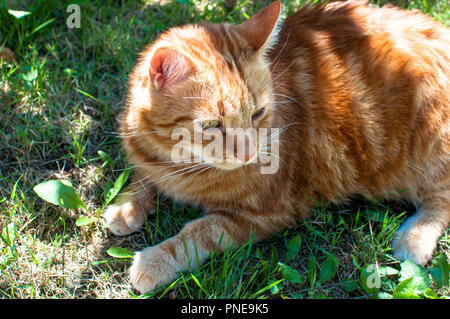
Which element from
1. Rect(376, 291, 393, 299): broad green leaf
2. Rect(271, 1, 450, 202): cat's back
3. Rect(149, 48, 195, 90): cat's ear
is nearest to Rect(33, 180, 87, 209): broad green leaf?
Rect(149, 48, 195, 90): cat's ear

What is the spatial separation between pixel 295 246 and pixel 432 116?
1.06 meters

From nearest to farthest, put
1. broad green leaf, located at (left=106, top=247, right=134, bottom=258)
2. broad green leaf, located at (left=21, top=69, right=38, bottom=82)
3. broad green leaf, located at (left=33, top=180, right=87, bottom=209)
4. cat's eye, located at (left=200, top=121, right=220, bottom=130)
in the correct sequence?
cat's eye, located at (left=200, top=121, right=220, bottom=130) → broad green leaf, located at (left=106, top=247, right=134, bottom=258) → broad green leaf, located at (left=33, top=180, right=87, bottom=209) → broad green leaf, located at (left=21, top=69, right=38, bottom=82)

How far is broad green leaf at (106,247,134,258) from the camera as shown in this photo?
2.20m

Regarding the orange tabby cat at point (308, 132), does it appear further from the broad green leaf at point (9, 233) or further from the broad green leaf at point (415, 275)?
the broad green leaf at point (9, 233)

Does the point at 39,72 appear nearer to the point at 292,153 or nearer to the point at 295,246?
the point at 292,153

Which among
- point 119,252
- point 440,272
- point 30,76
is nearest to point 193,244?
point 119,252

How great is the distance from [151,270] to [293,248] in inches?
29.4

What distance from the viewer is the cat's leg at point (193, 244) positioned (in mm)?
2131

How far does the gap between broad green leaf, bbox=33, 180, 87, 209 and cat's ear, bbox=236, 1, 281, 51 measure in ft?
4.10

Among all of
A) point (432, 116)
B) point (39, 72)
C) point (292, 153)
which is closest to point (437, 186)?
point (432, 116)

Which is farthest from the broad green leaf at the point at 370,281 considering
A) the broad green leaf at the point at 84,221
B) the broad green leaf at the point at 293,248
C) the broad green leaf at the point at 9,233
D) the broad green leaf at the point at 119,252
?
the broad green leaf at the point at 9,233

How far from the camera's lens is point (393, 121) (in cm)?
246

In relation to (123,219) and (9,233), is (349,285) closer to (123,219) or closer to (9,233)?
(123,219)

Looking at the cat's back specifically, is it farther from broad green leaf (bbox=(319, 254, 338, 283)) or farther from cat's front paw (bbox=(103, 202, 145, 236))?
cat's front paw (bbox=(103, 202, 145, 236))
